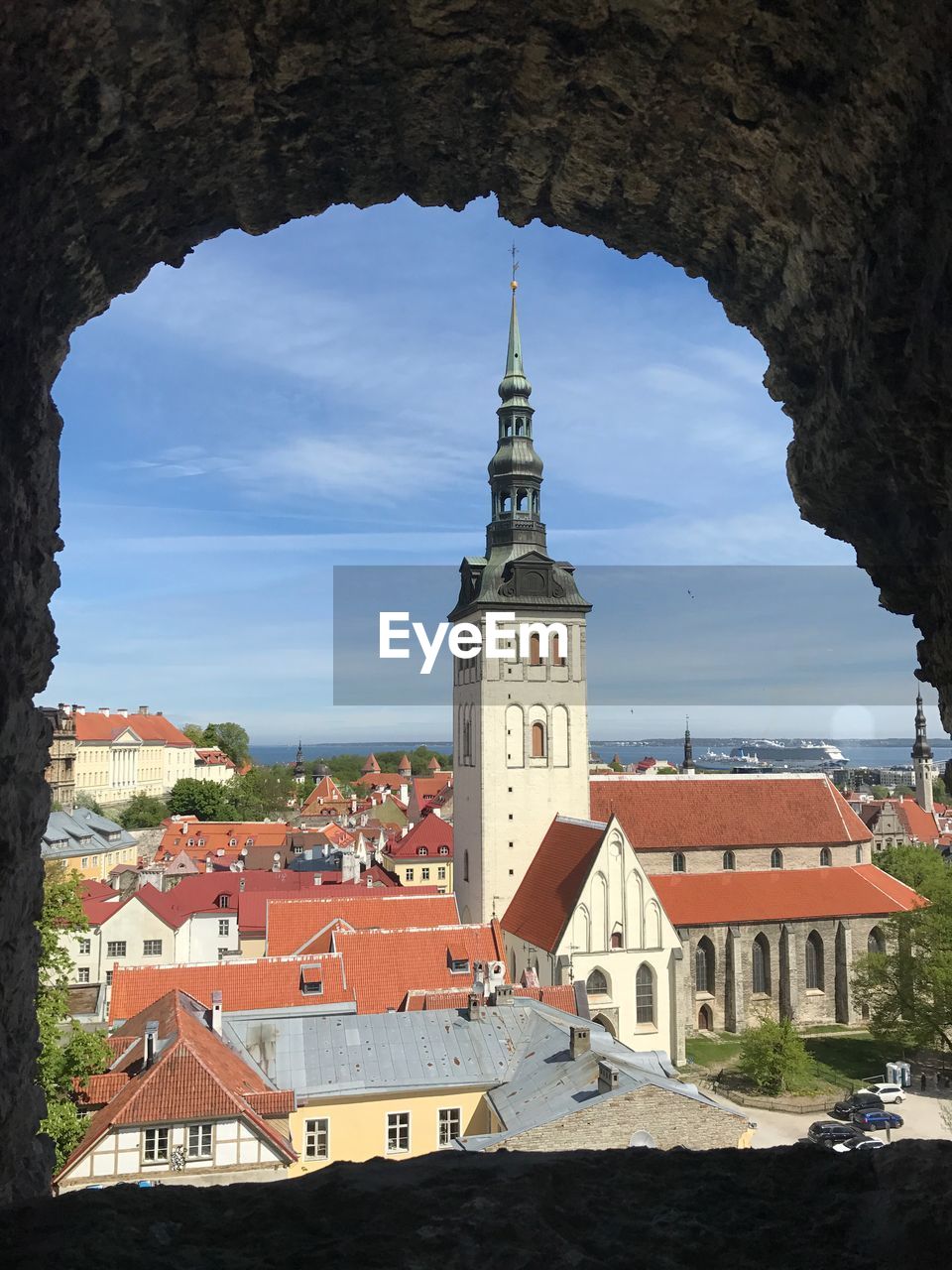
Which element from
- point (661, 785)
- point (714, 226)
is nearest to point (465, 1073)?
point (714, 226)

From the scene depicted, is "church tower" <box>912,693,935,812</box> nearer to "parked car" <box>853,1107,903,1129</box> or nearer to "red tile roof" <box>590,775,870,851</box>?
"red tile roof" <box>590,775,870,851</box>

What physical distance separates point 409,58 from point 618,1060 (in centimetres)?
1699

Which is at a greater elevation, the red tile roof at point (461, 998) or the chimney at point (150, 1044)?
the chimney at point (150, 1044)

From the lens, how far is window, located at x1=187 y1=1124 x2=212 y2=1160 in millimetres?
14453

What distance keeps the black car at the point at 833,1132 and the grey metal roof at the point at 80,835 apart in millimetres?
36694

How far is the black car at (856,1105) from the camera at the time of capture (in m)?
24.2

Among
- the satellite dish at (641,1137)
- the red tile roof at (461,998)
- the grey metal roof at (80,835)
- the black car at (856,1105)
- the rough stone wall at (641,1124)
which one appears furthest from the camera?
the grey metal roof at (80,835)

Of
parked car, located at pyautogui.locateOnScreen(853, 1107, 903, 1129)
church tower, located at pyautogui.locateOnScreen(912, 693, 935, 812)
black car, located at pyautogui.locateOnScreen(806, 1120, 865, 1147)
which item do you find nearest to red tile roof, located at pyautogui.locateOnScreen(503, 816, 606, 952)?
black car, located at pyautogui.locateOnScreen(806, 1120, 865, 1147)

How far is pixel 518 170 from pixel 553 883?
2792cm

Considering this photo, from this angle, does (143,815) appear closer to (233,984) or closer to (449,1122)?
(233,984)

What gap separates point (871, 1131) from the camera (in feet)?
77.0

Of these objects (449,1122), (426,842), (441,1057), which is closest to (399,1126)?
(449,1122)

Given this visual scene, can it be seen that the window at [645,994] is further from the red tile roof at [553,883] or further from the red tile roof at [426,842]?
the red tile roof at [426,842]

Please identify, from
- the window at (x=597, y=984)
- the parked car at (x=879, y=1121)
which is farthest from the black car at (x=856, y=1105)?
the window at (x=597, y=984)
